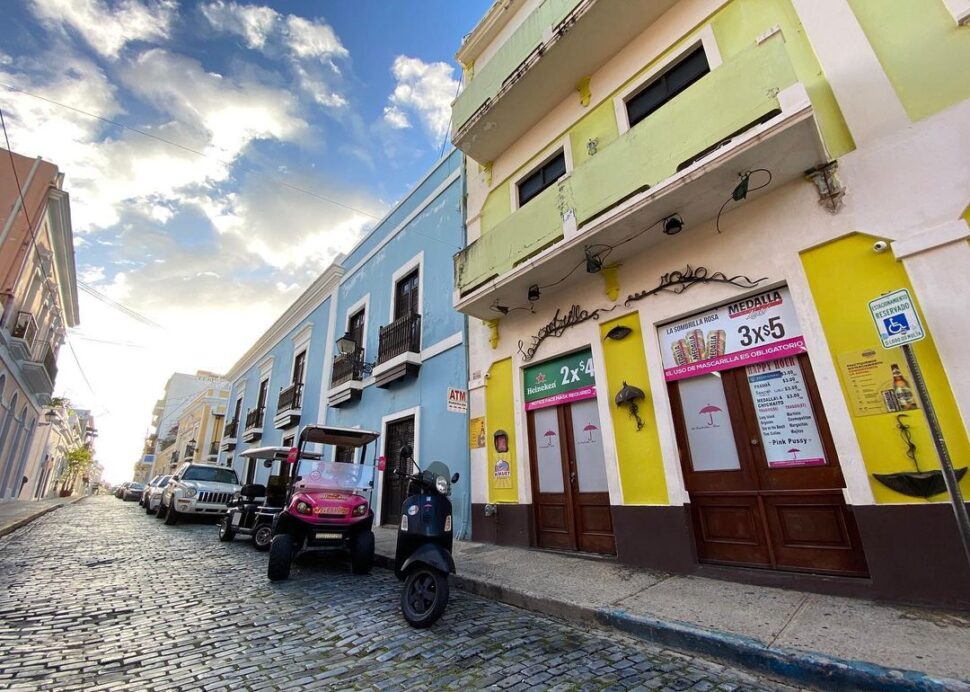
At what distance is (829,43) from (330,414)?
13849 millimetres

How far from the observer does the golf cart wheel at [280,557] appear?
4.95 meters

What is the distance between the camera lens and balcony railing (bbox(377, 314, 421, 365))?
9961 mm

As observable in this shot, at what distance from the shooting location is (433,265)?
10148 millimetres

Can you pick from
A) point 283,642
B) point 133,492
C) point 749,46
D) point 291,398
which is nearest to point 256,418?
point 291,398

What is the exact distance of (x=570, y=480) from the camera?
638cm

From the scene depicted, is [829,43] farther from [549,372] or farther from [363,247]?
[363,247]

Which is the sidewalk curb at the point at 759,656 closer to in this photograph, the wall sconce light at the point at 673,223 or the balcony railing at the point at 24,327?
the wall sconce light at the point at 673,223

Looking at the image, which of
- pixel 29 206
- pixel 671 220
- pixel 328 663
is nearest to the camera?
pixel 328 663

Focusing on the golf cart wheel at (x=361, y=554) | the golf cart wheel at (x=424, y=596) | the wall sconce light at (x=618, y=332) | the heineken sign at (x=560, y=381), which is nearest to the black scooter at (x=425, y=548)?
the golf cart wheel at (x=424, y=596)

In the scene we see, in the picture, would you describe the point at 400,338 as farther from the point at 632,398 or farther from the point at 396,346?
the point at 632,398

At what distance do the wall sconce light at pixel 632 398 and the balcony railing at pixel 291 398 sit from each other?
13.4 metres

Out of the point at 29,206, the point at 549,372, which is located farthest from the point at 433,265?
the point at 29,206

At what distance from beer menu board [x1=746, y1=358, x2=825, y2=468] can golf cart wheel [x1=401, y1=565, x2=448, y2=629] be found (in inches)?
148

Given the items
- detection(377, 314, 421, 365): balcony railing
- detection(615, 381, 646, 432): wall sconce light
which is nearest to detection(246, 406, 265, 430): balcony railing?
detection(377, 314, 421, 365): balcony railing
